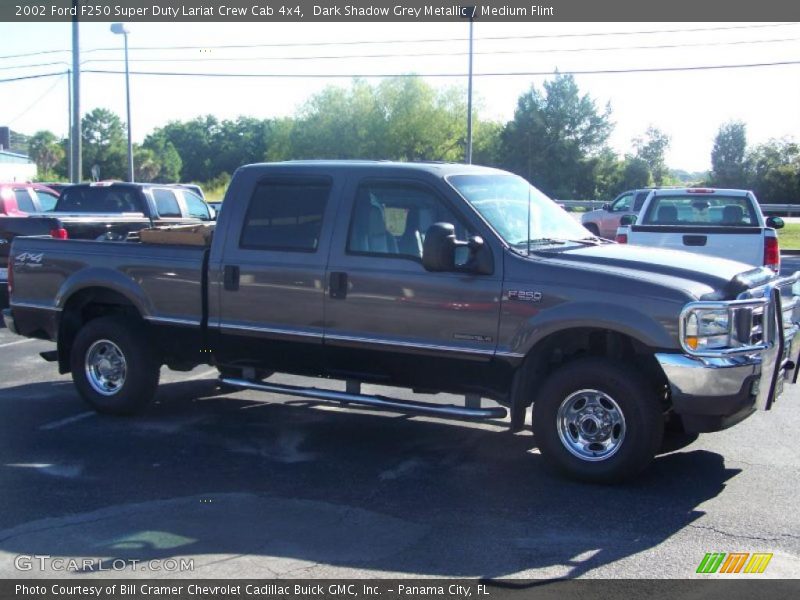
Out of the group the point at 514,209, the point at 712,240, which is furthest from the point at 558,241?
the point at 712,240

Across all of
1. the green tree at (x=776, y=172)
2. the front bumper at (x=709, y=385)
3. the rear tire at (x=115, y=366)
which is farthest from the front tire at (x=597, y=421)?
the green tree at (x=776, y=172)

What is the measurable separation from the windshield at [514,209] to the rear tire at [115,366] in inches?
122

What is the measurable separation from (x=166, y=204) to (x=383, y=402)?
10378 mm

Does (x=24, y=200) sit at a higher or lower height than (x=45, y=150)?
lower

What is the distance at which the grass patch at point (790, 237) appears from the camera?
31.2 metres

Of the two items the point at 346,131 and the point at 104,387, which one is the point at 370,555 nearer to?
the point at 104,387

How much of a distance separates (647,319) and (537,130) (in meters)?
36.8


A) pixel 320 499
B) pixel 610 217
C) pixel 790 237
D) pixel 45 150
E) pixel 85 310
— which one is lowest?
pixel 320 499

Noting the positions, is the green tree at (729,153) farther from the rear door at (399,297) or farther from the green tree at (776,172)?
the rear door at (399,297)

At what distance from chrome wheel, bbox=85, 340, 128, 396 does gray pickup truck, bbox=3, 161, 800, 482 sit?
0.06ft

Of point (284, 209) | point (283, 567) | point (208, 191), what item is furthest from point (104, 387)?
point (208, 191)

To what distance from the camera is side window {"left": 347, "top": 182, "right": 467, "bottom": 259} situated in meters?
6.88

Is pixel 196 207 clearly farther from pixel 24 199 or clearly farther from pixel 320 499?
pixel 320 499

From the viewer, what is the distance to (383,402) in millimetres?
6855
